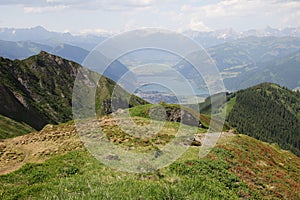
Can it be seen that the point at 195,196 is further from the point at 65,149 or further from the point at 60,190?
the point at 65,149

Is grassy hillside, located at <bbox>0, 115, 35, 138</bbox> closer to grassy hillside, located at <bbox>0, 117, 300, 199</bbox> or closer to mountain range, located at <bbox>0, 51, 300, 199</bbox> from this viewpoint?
mountain range, located at <bbox>0, 51, 300, 199</bbox>

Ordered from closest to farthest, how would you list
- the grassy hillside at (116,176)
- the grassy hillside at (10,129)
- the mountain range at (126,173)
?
the grassy hillside at (116,176), the mountain range at (126,173), the grassy hillside at (10,129)

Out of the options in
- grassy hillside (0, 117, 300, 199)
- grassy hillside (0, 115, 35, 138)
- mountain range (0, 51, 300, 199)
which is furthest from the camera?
grassy hillside (0, 115, 35, 138)

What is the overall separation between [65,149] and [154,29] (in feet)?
45.6

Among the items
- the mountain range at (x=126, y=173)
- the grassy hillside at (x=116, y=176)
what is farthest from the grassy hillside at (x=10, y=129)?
the grassy hillside at (x=116, y=176)

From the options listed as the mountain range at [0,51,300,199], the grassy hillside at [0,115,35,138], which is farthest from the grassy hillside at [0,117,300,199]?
the grassy hillside at [0,115,35,138]

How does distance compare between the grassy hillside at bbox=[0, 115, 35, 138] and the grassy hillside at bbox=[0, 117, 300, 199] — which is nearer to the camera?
the grassy hillside at bbox=[0, 117, 300, 199]

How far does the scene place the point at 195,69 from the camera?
17.6 m

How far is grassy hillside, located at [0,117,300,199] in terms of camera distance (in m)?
14.0

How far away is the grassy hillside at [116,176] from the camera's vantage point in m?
14.0

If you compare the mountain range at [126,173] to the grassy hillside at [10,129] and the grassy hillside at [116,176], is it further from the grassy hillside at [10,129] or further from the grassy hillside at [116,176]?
the grassy hillside at [10,129]

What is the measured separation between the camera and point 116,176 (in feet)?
56.2

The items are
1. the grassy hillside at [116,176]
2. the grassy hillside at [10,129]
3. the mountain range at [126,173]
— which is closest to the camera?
the grassy hillside at [116,176]

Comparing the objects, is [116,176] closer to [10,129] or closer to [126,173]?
[126,173]
